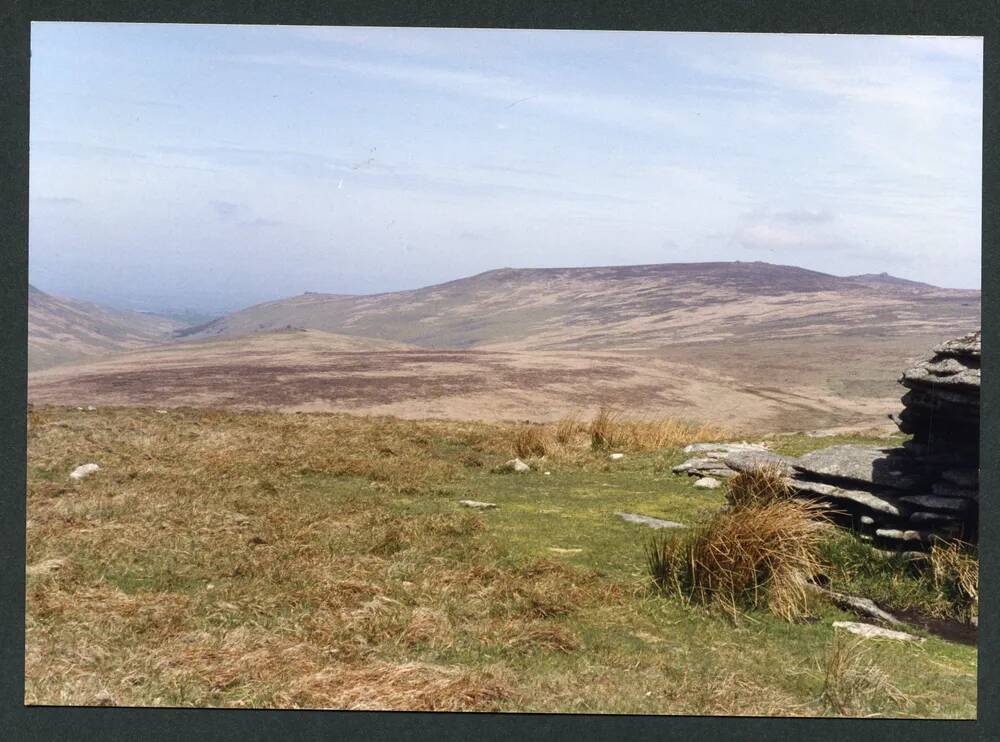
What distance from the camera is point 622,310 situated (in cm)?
7831

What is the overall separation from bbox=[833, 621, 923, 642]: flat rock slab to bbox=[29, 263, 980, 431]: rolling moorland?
946cm

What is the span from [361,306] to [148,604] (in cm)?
7528

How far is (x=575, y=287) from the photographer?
90125mm

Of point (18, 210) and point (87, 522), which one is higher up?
point (18, 210)

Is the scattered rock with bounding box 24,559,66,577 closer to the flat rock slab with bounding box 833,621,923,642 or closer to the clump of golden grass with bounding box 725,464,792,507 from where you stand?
the clump of golden grass with bounding box 725,464,792,507

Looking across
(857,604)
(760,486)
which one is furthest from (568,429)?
(857,604)

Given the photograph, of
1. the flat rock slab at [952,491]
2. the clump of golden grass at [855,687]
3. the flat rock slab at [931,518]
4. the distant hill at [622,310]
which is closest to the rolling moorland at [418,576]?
the clump of golden grass at [855,687]

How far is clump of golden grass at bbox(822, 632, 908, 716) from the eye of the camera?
5.24m

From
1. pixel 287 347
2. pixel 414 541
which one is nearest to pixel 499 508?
pixel 414 541

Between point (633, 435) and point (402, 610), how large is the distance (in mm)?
8008

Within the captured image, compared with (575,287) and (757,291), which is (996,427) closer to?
(757,291)

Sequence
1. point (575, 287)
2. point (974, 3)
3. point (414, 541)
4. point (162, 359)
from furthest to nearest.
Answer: point (575, 287)
point (162, 359)
point (414, 541)
point (974, 3)

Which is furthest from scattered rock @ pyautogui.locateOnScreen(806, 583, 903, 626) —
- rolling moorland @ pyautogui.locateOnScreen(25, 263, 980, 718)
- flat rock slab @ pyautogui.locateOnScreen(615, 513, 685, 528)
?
flat rock slab @ pyautogui.locateOnScreen(615, 513, 685, 528)

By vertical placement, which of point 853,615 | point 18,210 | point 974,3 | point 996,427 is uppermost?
point 974,3
